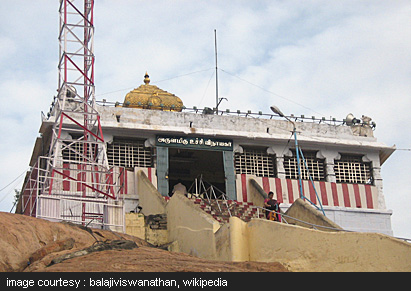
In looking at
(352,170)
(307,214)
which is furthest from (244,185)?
(307,214)

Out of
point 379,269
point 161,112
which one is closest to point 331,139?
point 161,112

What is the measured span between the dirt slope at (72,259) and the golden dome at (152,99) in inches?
465

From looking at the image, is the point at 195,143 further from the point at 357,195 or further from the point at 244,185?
the point at 357,195

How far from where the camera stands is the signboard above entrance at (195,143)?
31.3 meters

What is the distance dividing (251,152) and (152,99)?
5.15 metres

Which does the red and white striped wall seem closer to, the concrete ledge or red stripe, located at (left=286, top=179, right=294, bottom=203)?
red stripe, located at (left=286, top=179, right=294, bottom=203)

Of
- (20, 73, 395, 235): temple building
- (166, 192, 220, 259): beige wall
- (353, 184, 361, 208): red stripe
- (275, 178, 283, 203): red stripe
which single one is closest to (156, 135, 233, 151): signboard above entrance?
(20, 73, 395, 235): temple building

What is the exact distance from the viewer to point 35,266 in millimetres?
17750

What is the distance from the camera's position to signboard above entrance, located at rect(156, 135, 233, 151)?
31266 mm

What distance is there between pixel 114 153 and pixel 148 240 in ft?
20.1

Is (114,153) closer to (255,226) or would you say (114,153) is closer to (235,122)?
(235,122)

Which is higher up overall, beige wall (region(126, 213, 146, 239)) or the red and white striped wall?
the red and white striped wall

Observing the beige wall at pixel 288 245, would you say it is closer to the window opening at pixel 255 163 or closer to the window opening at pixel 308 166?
the window opening at pixel 255 163

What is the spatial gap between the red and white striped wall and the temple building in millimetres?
42
